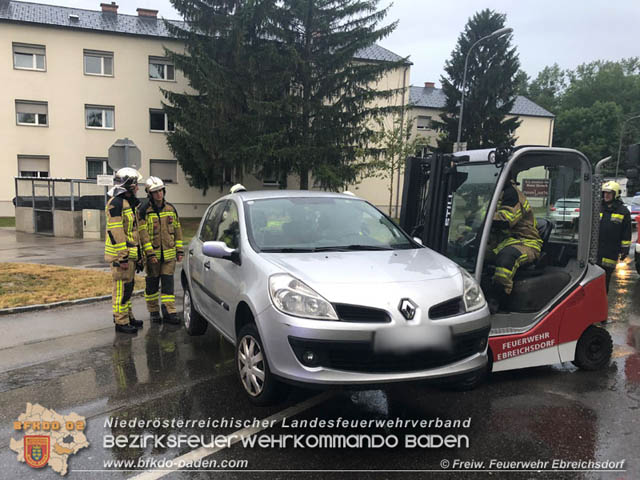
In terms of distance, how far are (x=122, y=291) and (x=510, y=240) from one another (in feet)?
14.6

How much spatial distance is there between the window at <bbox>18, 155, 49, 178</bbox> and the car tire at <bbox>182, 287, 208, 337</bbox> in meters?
27.2

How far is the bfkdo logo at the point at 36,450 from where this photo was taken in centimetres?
314

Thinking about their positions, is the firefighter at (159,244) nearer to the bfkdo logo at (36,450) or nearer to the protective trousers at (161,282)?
the protective trousers at (161,282)

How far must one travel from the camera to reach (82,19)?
30.3m

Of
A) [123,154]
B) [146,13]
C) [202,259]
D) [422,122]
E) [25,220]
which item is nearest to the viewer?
[202,259]

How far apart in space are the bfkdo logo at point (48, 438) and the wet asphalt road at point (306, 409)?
7cm

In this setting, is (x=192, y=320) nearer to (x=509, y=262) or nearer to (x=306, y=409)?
(x=306, y=409)

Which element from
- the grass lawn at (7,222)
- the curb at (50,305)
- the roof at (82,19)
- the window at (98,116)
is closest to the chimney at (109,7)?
the roof at (82,19)

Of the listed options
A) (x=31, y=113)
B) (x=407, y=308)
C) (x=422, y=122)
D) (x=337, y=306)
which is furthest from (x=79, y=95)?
(x=407, y=308)

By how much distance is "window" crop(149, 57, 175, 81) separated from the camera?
3006 centimetres

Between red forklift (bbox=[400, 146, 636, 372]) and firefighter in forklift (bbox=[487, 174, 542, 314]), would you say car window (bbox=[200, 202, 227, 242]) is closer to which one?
red forklift (bbox=[400, 146, 636, 372])

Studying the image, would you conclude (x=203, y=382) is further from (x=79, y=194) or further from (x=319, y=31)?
(x=319, y=31)

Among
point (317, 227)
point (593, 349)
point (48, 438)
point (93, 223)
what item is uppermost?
point (317, 227)

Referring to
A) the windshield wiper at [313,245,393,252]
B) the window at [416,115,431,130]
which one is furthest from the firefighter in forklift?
the window at [416,115,431,130]
